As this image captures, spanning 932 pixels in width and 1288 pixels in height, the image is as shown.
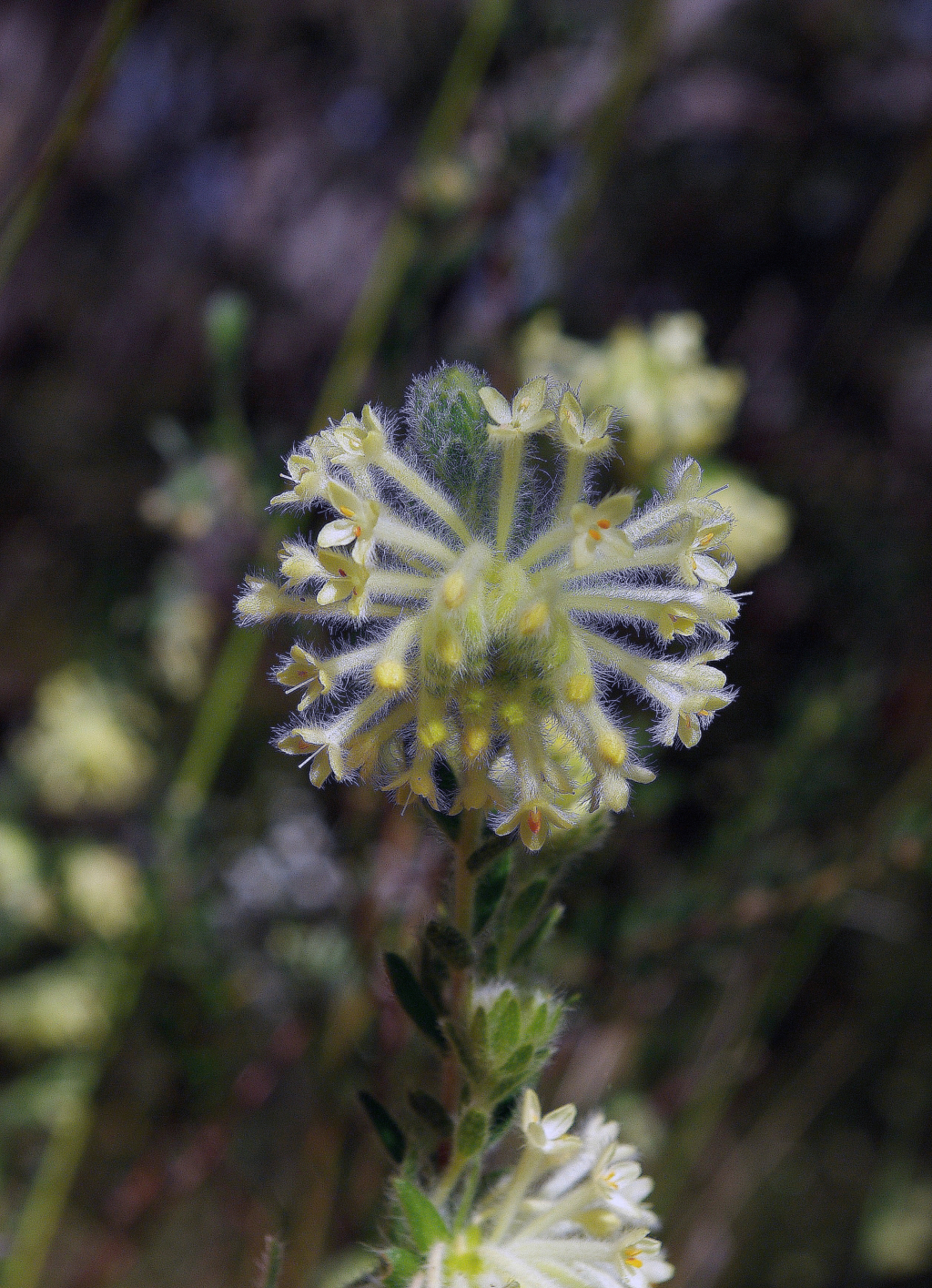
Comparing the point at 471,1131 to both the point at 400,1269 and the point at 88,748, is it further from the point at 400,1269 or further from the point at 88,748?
the point at 88,748

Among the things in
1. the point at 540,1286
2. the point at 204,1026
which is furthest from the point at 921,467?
the point at 540,1286

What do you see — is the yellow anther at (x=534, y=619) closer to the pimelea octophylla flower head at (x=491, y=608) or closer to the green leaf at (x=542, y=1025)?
the pimelea octophylla flower head at (x=491, y=608)

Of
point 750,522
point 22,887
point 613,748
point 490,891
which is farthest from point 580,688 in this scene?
point 22,887

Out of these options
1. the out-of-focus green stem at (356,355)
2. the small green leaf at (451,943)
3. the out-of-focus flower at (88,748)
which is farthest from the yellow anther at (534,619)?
the out-of-focus flower at (88,748)

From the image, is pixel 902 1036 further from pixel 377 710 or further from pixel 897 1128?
pixel 377 710

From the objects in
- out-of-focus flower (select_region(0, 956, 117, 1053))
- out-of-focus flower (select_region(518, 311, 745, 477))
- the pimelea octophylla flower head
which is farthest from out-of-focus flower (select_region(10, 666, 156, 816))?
the pimelea octophylla flower head

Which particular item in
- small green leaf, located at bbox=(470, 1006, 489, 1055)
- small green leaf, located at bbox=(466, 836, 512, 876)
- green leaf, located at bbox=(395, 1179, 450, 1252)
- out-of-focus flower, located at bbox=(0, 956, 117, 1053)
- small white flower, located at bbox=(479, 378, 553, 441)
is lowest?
green leaf, located at bbox=(395, 1179, 450, 1252)

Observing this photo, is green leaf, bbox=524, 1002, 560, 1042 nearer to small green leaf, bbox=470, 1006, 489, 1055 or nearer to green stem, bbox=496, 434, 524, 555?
small green leaf, bbox=470, 1006, 489, 1055
